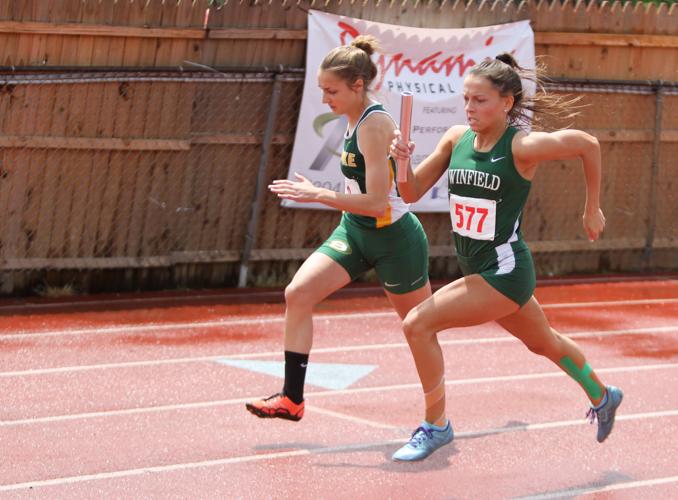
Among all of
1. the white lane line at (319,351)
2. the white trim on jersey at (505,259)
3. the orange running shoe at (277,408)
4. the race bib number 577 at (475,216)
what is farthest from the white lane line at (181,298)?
the white trim on jersey at (505,259)

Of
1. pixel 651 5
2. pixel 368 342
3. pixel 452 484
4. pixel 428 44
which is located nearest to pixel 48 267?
pixel 368 342

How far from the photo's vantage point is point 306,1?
36.6ft

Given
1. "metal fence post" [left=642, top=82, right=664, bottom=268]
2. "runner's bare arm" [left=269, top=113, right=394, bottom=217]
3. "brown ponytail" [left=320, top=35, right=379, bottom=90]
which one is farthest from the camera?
"metal fence post" [left=642, top=82, right=664, bottom=268]

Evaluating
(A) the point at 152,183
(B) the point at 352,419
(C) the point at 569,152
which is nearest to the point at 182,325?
(A) the point at 152,183

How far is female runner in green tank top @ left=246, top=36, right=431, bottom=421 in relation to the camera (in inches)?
242

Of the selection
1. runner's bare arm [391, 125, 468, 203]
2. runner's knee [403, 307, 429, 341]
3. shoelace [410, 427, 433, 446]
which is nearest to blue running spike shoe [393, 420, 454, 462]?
shoelace [410, 427, 433, 446]

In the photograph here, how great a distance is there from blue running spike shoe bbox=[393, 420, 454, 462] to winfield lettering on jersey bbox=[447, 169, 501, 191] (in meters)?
1.26

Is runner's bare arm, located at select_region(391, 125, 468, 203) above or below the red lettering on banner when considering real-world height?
below

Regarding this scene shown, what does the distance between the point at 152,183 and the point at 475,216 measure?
5454mm

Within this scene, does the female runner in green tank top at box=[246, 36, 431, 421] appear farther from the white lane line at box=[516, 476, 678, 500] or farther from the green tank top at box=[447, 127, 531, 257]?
the white lane line at box=[516, 476, 678, 500]

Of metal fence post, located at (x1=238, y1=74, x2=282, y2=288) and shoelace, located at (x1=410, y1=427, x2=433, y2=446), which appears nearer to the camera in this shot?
shoelace, located at (x1=410, y1=427, x2=433, y2=446)

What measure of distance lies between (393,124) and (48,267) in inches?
203

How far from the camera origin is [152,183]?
10.8 metres

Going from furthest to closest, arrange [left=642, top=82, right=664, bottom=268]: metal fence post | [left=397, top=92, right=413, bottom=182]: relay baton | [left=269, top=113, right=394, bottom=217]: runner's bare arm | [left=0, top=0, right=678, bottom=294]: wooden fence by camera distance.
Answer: [left=642, top=82, right=664, bottom=268]: metal fence post < [left=0, top=0, right=678, bottom=294]: wooden fence < [left=269, top=113, right=394, bottom=217]: runner's bare arm < [left=397, top=92, right=413, bottom=182]: relay baton
